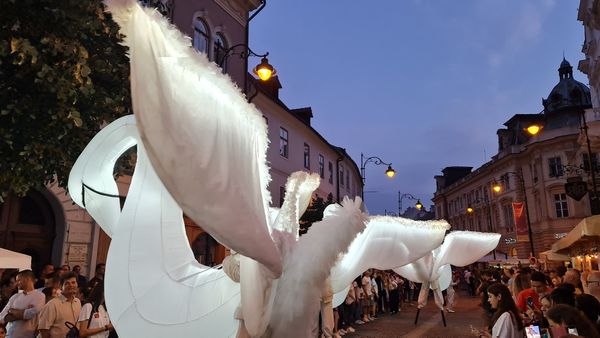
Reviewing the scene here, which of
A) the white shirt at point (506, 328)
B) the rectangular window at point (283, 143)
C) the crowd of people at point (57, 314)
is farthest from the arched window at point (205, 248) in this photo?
the white shirt at point (506, 328)

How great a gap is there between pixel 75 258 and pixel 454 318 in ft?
44.4

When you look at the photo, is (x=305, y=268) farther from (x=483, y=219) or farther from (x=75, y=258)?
(x=483, y=219)

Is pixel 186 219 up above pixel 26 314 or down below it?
above

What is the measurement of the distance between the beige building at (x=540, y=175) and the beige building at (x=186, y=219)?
18968 mm

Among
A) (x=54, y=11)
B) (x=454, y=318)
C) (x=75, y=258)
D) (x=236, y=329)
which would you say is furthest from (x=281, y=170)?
(x=236, y=329)

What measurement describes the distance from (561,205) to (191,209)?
48.3 m

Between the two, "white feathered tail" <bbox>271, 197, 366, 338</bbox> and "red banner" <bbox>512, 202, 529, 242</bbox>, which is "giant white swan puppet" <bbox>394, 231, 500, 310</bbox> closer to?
"white feathered tail" <bbox>271, 197, 366, 338</bbox>

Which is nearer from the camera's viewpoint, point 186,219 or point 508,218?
point 186,219

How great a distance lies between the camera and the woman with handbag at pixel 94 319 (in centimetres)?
564

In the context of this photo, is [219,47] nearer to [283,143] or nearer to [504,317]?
Answer: [283,143]

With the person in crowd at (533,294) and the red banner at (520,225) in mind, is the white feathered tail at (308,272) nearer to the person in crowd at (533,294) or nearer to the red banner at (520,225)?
the person in crowd at (533,294)

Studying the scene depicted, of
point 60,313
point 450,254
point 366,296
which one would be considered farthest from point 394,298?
point 60,313

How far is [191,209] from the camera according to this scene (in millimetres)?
2393

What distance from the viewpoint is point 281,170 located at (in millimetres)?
23984
